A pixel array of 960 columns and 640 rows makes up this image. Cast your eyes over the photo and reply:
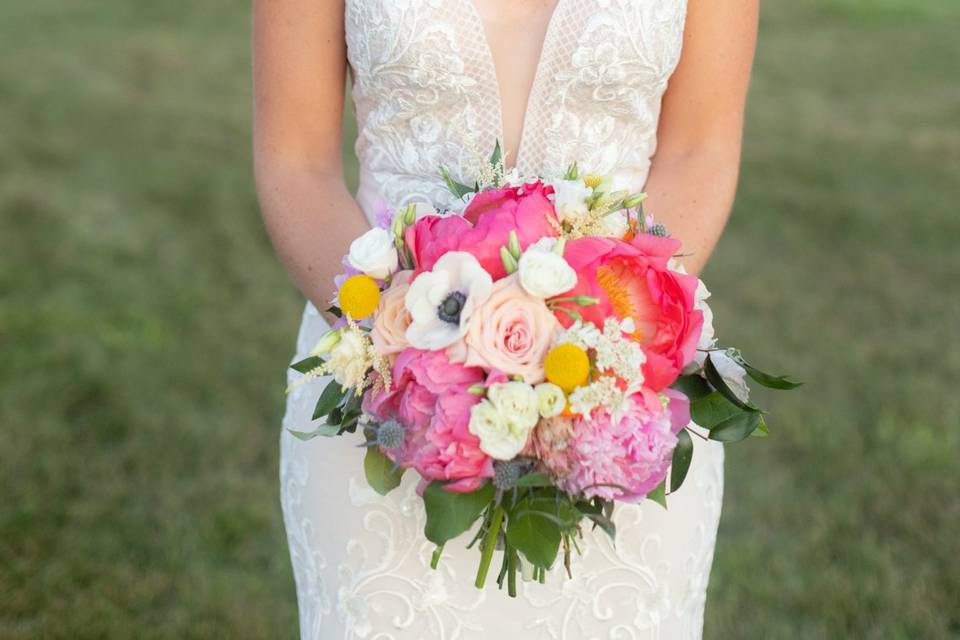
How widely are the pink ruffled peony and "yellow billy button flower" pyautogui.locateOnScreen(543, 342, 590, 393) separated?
73 mm

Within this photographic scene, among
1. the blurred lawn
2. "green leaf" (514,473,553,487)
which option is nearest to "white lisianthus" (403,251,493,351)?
"green leaf" (514,473,553,487)

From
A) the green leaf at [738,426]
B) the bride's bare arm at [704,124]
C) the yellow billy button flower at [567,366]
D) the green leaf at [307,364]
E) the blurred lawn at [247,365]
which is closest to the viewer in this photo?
the yellow billy button flower at [567,366]

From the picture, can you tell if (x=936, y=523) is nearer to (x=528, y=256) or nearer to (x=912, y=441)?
(x=912, y=441)

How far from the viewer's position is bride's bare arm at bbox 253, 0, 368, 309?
2420mm

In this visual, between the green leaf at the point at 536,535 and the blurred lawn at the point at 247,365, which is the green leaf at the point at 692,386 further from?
the blurred lawn at the point at 247,365

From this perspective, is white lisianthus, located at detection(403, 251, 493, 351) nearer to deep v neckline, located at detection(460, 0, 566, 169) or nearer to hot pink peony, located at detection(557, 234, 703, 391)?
hot pink peony, located at detection(557, 234, 703, 391)

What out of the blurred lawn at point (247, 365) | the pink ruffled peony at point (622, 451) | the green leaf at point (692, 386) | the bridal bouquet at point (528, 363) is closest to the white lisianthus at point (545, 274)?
the bridal bouquet at point (528, 363)

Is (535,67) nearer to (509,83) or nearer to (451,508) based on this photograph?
(509,83)

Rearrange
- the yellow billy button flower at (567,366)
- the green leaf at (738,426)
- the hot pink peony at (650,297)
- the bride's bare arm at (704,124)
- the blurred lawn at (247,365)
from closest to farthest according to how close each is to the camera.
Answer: the yellow billy button flower at (567,366) < the hot pink peony at (650,297) < the green leaf at (738,426) < the bride's bare arm at (704,124) < the blurred lawn at (247,365)

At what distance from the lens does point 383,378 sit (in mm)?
1901

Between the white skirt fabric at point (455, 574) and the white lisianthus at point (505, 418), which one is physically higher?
the white lisianthus at point (505, 418)

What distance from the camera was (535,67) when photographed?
8.13 feet

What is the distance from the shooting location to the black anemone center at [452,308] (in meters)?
1.85

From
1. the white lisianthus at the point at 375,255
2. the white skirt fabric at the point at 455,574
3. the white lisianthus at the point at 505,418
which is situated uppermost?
the white lisianthus at the point at 375,255
